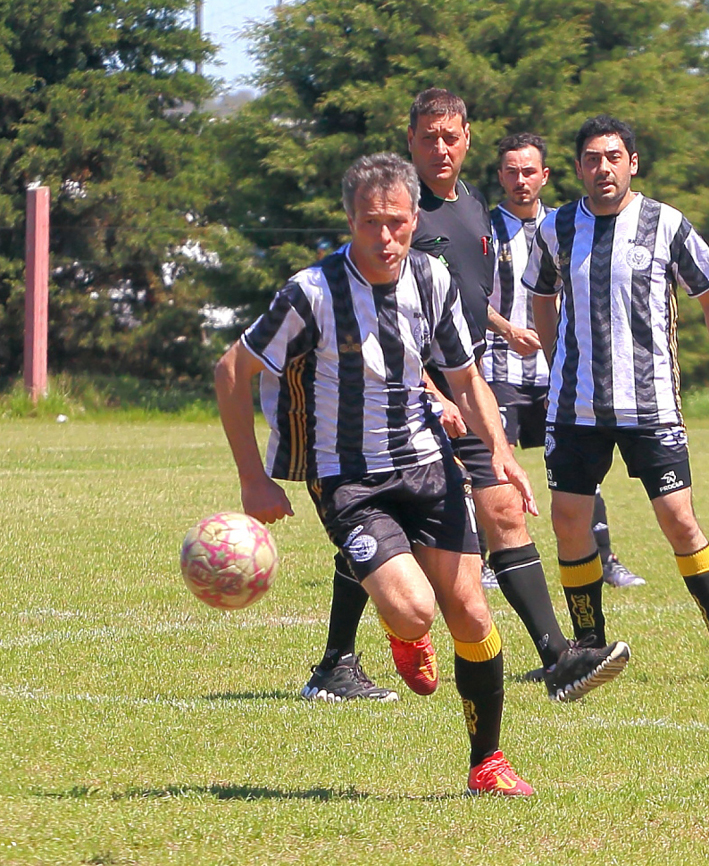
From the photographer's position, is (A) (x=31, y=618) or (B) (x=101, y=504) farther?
(B) (x=101, y=504)

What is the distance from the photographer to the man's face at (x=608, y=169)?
5.86 metres

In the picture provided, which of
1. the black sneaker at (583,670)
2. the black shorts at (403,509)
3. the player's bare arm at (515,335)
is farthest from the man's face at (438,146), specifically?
the black sneaker at (583,670)

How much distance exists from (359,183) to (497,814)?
1.91 metres

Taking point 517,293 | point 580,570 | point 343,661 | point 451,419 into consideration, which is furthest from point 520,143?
point 343,661

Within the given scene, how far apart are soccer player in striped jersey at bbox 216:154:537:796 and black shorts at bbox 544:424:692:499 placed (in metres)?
1.54

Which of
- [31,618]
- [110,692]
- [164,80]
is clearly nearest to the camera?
[110,692]

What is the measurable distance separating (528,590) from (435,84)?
24.6m

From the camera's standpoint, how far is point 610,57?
29500 millimetres

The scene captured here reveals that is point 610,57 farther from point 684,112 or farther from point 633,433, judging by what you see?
point 633,433

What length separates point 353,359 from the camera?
4.35 meters

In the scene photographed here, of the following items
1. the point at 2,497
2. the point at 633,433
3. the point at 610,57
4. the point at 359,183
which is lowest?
the point at 2,497

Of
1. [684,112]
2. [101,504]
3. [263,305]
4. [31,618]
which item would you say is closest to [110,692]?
[31,618]

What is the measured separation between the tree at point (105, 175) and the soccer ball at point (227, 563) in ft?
84.4

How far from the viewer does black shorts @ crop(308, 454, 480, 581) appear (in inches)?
168
